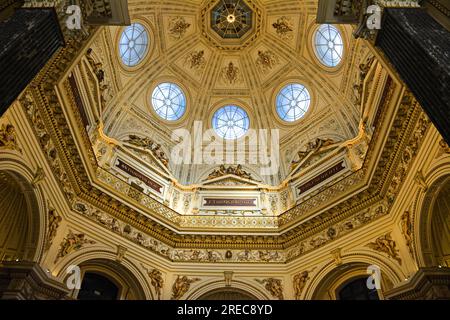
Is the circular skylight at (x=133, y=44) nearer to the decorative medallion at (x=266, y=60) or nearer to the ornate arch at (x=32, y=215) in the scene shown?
the decorative medallion at (x=266, y=60)

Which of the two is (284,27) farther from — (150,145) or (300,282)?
(300,282)

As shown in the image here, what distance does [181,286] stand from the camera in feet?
40.4

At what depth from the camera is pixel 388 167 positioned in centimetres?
1068

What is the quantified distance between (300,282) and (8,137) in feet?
33.3

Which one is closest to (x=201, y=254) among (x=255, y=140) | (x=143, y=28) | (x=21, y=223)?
(x=21, y=223)

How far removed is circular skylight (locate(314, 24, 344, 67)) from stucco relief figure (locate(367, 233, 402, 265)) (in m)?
8.93

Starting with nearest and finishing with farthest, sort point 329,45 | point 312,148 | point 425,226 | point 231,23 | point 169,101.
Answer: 1. point 425,226
2. point 312,148
3. point 329,45
4. point 169,101
5. point 231,23

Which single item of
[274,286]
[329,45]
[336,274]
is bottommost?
[274,286]

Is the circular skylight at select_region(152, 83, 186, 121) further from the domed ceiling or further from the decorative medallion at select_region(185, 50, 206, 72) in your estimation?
the decorative medallion at select_region(185, 50, 206, 72)

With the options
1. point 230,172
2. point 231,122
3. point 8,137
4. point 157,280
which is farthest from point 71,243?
point 231,122

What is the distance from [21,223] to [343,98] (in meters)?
13.8

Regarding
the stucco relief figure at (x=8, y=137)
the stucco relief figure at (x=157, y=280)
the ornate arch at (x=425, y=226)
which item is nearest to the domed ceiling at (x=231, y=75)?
the stucco relief figure at (x=157, y=280)

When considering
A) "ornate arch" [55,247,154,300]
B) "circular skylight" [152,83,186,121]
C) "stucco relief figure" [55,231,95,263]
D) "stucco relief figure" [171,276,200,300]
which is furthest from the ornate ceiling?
"ornate arch" [55,247,154,300]

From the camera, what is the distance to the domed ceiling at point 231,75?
618 inches
